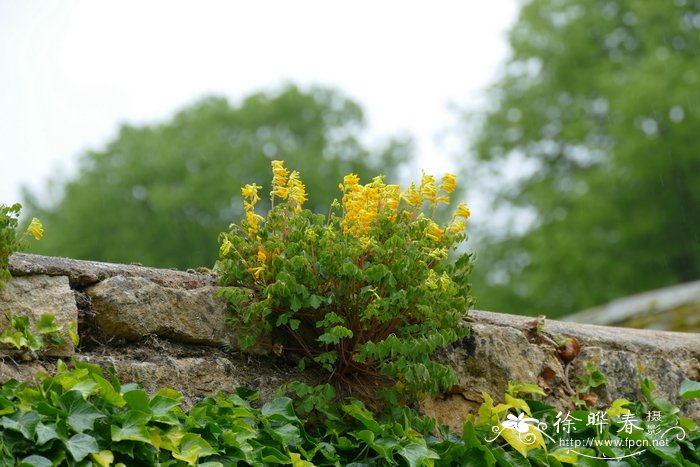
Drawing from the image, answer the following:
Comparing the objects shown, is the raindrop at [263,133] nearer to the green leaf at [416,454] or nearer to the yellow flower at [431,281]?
the yellow flower at [431,281]

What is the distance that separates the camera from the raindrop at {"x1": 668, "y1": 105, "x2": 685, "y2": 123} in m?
14.3

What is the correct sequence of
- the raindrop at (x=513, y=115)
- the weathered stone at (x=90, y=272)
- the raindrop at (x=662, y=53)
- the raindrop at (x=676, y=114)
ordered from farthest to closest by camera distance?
the raindrop at (x=513, y=115)
the raindrop at (x=662, y=53)
the raindrop at (x=676, y=114)
the weathered stone at (x=90, y=272)

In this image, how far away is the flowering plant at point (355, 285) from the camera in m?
2.60

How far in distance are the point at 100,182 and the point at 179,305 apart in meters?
18.4

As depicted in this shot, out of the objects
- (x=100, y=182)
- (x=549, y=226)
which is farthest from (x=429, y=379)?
(x=100, y=182)

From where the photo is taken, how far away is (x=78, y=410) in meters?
2.11

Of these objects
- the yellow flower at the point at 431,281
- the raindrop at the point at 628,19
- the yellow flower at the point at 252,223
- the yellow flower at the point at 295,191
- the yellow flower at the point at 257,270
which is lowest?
the yellow flower at the point at 257,270

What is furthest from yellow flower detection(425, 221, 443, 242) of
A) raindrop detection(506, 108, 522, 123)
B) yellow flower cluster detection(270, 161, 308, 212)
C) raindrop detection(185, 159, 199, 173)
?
raindrop detection(185, 159, 199, 173)

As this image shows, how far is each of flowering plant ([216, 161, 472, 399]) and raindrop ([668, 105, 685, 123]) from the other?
12.7m

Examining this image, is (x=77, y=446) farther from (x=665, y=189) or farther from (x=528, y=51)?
(x=528, y=51)

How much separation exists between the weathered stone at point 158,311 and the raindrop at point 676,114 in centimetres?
1314

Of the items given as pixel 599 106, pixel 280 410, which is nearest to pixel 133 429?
pixel 280 410

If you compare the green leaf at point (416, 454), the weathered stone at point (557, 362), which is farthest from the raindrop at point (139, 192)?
the green leaf at point (416, 454)

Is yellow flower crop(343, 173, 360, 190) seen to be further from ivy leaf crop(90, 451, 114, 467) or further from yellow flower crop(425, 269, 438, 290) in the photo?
ivy leaf crop(90, 451, 114, 467)
